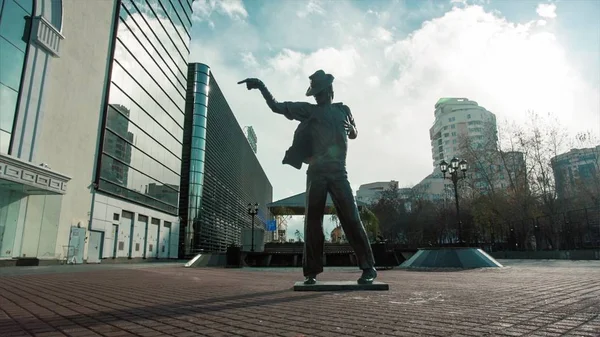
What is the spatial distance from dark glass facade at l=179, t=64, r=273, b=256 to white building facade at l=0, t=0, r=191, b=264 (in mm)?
5678

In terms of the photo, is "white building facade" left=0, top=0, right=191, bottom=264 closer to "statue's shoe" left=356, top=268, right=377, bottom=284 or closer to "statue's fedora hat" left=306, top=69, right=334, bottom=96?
"statue's fedora hat" left=306, top=69, right=334, bottom=96

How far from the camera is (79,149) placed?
23.2 m

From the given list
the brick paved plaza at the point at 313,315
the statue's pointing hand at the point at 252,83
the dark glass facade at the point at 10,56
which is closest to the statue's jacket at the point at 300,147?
the statue's pointing hand at the point at 252,83

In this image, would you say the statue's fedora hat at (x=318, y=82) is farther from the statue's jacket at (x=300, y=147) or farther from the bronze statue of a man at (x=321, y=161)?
the statue's jacket at (x=300, y=147)

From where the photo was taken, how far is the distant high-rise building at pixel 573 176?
3266cm

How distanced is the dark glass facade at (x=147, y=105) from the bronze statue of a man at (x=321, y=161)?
2285 centimetres

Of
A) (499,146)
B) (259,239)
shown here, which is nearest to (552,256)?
(499,146)

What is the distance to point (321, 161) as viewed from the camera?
221 inches

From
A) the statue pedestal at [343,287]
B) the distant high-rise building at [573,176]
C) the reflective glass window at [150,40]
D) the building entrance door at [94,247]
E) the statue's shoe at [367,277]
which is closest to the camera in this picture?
the statue pedestal at [343,287]

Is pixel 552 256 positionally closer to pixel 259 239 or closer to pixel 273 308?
pixel 259 239

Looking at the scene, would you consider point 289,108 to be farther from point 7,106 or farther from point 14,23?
point 14,23

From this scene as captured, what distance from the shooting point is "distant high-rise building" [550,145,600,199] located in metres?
32.7

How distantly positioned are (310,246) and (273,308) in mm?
2135

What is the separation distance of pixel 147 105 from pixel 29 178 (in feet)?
53.5
